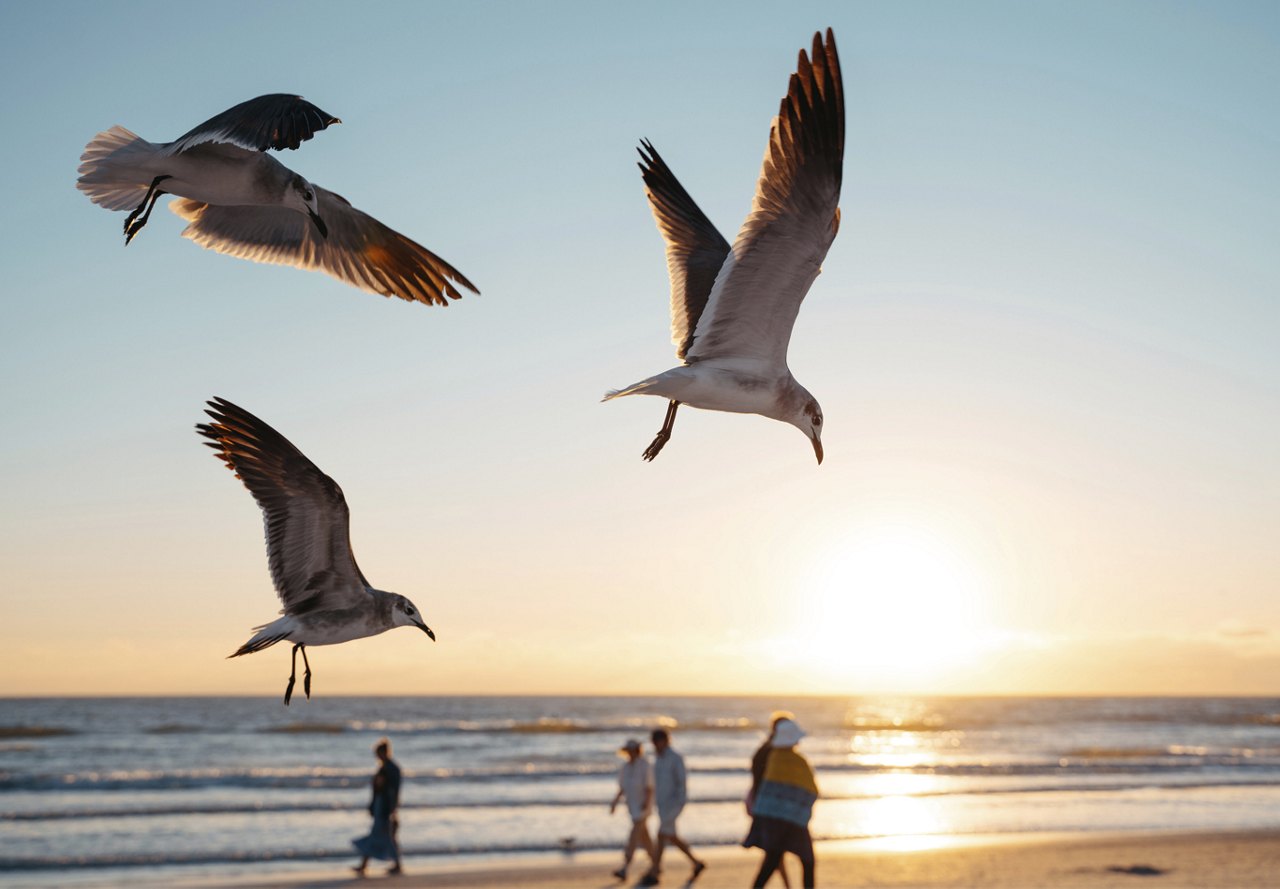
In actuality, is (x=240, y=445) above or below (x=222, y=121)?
below

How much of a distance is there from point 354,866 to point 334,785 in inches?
401

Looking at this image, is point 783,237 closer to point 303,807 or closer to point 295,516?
point 295,516

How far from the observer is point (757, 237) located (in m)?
5.30

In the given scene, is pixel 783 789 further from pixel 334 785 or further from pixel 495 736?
pixel 495 736

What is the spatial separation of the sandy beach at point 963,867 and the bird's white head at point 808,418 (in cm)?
955

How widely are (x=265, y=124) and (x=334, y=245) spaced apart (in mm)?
1109

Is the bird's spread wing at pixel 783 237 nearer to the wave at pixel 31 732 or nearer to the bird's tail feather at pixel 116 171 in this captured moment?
the bird's tail feather at pixel 116 171

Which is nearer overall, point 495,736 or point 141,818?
point 141,818

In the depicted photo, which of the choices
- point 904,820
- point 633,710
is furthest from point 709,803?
point 633,710

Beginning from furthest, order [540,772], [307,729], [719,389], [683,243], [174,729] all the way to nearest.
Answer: [174,729] → [307,729] → [540,772] → [683,243] → [719,389]

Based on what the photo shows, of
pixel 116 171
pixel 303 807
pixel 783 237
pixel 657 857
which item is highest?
pixel 783 237

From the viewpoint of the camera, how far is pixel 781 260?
5316 mm

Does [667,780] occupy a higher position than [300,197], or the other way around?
[300,197]

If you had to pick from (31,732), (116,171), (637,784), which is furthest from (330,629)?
(31,732)
